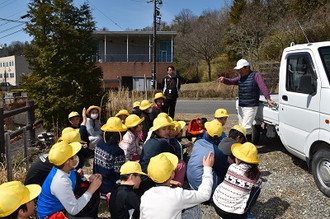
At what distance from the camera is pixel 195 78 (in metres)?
34.2

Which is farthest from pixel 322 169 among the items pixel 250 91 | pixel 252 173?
pixel 250 91

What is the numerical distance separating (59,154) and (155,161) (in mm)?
939

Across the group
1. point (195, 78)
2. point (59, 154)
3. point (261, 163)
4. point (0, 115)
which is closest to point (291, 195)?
point (261, 163)

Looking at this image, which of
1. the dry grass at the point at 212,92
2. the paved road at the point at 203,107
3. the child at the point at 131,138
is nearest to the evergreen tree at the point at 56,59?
the child at the point at 131,138

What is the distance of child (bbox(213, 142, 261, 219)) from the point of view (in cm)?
303

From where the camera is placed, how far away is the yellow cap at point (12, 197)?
2064 mm

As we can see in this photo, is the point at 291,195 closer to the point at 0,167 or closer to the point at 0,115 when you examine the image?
the point at 0,167

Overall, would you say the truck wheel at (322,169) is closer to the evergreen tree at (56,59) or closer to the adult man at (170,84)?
the adult man at (170,84)

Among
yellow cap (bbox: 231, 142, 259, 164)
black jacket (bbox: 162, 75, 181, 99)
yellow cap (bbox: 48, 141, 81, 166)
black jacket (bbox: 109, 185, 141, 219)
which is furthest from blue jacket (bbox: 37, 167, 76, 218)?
black jacket (bbox: 162, 75, 181, 99)

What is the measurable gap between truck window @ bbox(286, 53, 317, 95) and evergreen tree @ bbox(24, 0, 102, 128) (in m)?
4.80

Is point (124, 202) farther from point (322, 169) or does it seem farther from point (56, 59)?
point (56, 59)

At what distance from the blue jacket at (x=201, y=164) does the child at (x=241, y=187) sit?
0.62 meters

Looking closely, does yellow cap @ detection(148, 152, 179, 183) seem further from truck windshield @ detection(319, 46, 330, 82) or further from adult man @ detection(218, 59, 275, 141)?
adult man @ detection(218, 59, 275, 141)

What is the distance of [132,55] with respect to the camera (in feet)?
94.5
